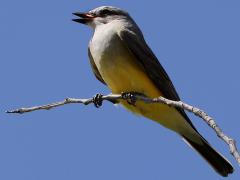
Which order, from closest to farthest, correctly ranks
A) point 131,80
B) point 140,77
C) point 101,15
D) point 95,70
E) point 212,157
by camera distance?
point 131,80 < point 140,77 < point 212,157 < point 95,70 < point 101,15

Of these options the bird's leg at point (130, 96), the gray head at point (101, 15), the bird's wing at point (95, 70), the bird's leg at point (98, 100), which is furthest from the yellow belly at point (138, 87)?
the gray head at point (101, 15)

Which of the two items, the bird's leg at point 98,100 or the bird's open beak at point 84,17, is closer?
the bird's leg at point 98,100

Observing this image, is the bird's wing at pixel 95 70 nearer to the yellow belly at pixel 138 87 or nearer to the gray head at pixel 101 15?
the gray head at pixel 101 15

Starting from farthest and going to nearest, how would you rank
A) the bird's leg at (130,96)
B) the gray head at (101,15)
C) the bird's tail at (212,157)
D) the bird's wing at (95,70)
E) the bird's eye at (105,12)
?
the bird's eye at (105,12) < the gray head at (101,15) < the bird's wing at (95,70) < the bird's tail at (212,157) < the bird's leg at (130,96)

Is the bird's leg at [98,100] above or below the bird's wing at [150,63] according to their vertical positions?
below

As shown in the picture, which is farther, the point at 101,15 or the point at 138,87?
the point at 101,15

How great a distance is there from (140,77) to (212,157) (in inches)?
57.8

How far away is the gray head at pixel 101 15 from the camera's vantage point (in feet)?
28.2

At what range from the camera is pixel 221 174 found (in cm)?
749

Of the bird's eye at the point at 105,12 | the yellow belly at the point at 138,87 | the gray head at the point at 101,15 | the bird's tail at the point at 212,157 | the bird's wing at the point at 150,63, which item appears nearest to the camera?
the yellow belly at the point at 138,87

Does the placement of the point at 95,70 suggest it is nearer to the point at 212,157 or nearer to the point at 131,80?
the point at 131,80

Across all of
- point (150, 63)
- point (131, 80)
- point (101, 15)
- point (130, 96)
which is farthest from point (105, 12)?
point (130, 96)

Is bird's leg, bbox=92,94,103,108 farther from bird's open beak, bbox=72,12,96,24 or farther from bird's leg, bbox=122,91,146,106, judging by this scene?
bird's open beak, bbox=72,12,96,24

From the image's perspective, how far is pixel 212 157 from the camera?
773 cm
